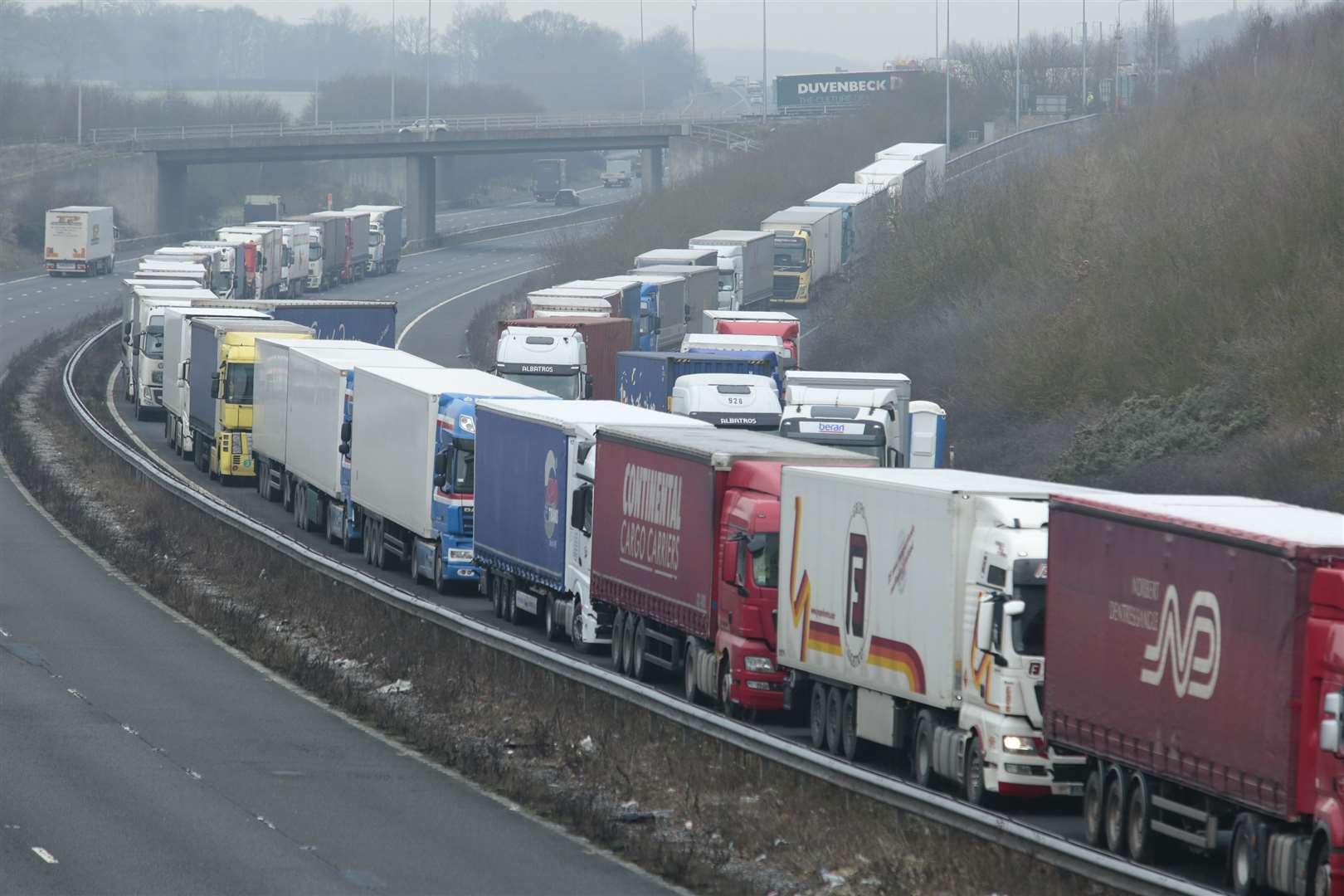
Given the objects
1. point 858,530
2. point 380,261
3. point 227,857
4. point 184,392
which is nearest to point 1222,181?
point 184,392

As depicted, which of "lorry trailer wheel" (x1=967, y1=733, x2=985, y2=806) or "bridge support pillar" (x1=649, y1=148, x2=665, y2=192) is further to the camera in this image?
"bridge support pillar" (x1=649, y1=148, x2=665, y2=192)

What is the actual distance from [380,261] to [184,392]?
215 ft

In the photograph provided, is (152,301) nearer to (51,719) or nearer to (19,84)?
(51,719)

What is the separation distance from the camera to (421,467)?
32031mm

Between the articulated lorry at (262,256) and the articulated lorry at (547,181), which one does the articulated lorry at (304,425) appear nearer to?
the articulated lorry at (262,256)

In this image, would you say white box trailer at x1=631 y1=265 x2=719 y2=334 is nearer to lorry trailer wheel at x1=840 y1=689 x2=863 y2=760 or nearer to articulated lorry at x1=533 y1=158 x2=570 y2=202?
lorry trailer wheel at x1=840 y1=689 x2=863 y2=760

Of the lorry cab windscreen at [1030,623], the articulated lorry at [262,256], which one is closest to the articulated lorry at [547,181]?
the articulated lorry at [262,256]

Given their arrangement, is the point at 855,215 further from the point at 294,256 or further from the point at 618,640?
the point at 618,640

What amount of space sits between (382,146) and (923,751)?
118866 mm

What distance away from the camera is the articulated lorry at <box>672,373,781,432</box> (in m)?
42.8

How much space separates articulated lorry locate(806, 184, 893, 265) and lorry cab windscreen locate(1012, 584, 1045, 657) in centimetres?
7142

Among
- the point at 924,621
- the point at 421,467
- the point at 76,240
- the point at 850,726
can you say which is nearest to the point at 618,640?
the point at 850,726

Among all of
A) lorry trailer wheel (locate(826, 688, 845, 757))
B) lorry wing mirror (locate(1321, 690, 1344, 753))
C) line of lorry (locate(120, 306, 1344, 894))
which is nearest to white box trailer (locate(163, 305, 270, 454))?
line of lorry (locate(120, 306, 1344, 894))

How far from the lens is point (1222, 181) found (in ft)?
165
